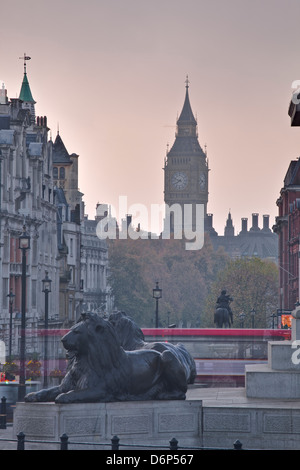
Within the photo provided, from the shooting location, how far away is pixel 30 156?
87.1 m

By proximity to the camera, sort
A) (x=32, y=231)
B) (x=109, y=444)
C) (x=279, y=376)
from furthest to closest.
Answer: (x=32, y=231) < (x=279, y=376) < (x=109, y=444)

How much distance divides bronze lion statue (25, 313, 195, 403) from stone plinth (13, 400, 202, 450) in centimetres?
25

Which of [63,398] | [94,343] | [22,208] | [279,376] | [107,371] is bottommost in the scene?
[63,398]

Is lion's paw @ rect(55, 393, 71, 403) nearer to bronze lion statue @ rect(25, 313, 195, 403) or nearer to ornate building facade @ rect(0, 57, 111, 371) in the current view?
bronze lion statue @ rect(25, 313, 195, 403)

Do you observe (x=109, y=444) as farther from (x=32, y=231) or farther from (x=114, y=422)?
(x=32, y=231)

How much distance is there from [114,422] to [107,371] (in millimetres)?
937

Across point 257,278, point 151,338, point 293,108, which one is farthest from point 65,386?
point 257,278

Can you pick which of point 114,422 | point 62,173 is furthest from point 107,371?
point 62,173

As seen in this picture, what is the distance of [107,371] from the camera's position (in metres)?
24.7

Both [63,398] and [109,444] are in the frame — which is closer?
[109,444]

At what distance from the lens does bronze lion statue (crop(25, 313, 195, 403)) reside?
80.4 feet

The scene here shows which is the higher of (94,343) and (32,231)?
(32,231)

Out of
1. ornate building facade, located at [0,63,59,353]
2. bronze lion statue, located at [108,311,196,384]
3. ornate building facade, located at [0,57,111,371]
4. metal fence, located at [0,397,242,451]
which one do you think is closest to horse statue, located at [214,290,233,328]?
ornate building facade, located at [0,57,111,371]
